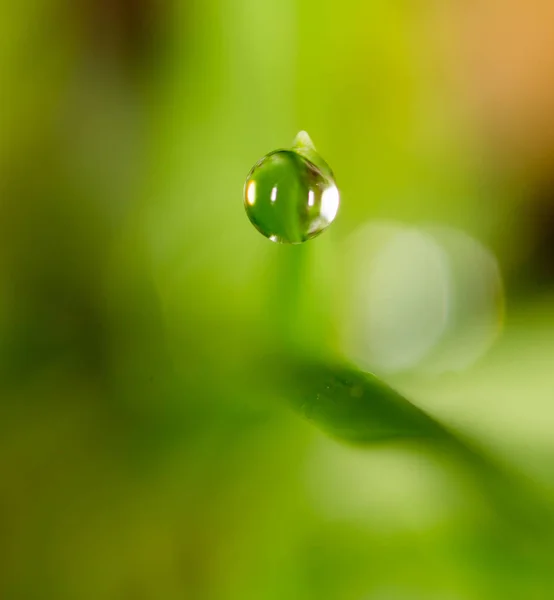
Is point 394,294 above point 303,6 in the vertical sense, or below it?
below

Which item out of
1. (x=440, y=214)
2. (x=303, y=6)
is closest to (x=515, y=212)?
(x=440, y=214)

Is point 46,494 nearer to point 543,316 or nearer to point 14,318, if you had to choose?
point 14,318

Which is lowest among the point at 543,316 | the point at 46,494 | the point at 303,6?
the point at 46,494
